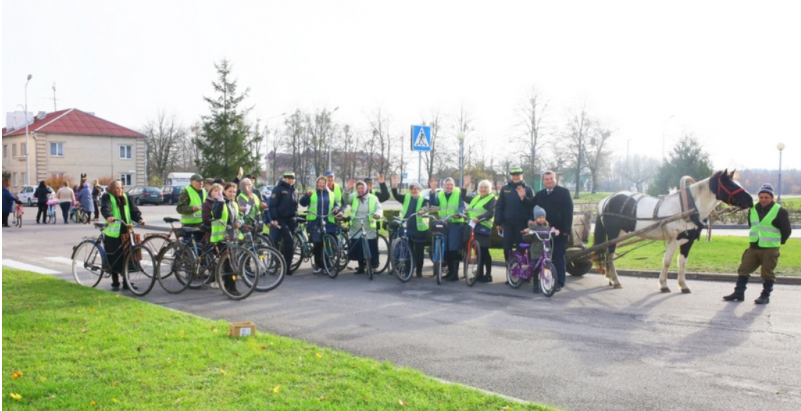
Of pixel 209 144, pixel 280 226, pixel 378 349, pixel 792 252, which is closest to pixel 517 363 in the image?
pixel 378 349

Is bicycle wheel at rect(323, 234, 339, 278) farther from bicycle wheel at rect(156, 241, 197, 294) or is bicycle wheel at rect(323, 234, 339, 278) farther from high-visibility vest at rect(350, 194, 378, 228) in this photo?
bicycle wheel at rect(156, 241, 197, 294)

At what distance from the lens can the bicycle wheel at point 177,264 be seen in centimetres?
991

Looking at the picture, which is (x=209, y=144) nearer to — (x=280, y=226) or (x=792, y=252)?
(x=280, y=226)

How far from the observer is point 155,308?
823 centimetres

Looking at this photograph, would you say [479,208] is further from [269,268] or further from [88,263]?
[88,263]

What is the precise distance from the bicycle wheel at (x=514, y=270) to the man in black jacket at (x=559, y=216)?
0.58 meters

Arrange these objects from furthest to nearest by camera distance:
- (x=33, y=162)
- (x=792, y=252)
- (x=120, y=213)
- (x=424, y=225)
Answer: (x=33, y=162), (x=792, y=252), (x=424, y=225), (x=120, y=213)

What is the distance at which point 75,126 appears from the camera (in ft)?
200

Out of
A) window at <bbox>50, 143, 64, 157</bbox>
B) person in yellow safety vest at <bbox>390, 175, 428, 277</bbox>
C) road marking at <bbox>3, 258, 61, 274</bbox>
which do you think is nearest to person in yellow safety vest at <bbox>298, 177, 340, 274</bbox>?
person in yellow safety vest at <bbox>390, 175, 428, 277</bbox>

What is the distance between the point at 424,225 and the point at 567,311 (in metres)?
3.75

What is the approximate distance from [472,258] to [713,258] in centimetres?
610

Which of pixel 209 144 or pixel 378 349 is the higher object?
pixel 209 144

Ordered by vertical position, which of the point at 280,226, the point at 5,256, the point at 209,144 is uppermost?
the point at 209,144

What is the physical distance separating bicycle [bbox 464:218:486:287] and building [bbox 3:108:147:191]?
5612cm
